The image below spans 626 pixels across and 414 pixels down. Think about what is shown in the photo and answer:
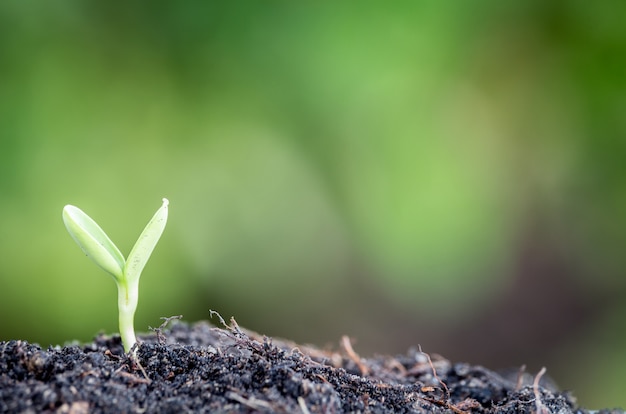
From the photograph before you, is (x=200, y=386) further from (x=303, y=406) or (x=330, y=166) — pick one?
(x=330, y=166)

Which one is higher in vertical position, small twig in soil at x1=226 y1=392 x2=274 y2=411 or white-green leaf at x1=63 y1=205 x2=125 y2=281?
white-green leaf at x1=63 y1=205 x2=125 y2=281

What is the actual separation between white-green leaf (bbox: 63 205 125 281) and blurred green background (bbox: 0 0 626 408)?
1.39 m

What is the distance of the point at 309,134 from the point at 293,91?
145 mm

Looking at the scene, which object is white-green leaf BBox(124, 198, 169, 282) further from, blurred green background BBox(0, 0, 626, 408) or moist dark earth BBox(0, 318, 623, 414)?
blurred green background BBox(0, 0, 626, 408)

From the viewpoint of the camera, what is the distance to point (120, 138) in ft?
6.48

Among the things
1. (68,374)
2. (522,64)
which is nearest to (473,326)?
(522,64)

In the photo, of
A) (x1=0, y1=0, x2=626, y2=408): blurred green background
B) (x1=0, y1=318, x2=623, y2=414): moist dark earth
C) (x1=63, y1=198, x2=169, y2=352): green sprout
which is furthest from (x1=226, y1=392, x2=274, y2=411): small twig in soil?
(x1=0, y1=0, x2=626, y2=408): blurred green background

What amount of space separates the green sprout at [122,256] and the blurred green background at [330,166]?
140 cm

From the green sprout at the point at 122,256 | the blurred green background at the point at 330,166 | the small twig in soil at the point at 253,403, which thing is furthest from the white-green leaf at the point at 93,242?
the blurred green background at the point at 330,166

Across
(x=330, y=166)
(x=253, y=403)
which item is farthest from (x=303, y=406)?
(x=330, y=166)

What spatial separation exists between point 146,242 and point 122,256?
0.11 ft

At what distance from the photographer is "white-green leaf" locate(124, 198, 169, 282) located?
1.91ft

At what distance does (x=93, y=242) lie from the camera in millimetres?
560

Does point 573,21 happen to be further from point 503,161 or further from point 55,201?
point 55,201
